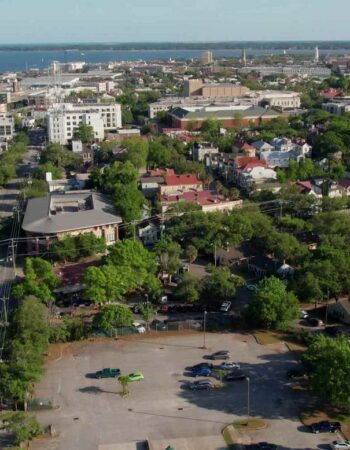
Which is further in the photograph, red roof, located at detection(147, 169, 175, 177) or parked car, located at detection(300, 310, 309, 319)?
red roof, located at detection(147, 169, 175, 177)

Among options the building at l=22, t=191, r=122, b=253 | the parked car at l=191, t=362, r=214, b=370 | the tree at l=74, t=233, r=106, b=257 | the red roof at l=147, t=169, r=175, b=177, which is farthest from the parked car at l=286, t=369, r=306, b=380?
the red roof at l=147, t=169, r=175, b=177

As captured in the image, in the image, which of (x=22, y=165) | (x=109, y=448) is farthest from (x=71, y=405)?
(x=22, y=165)

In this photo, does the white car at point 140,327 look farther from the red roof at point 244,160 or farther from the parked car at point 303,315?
the red roof at point 244,160

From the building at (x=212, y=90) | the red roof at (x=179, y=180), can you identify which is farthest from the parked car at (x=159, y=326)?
the building at (x=212, y=90)

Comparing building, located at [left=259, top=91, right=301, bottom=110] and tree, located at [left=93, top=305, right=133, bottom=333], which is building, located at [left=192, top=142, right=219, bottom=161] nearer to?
tree, located at [left=93, top=305, right=133, bottom=333]

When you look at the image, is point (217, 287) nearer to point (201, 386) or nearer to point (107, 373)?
point (201, 386)

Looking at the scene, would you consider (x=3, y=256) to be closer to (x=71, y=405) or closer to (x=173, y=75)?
(x=71, y=405)
